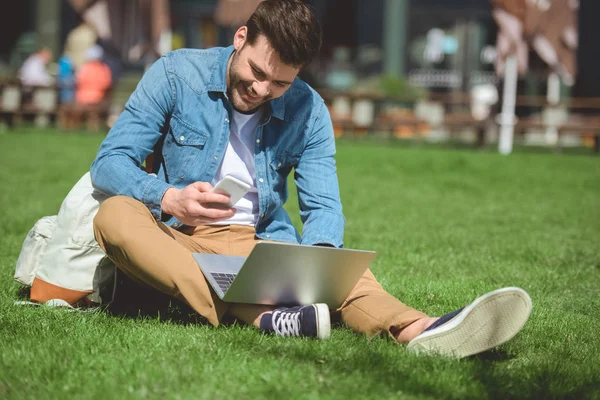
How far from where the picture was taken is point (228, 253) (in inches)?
143

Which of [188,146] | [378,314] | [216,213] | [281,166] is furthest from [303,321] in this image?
[188,146]

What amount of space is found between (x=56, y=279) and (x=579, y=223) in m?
5.34

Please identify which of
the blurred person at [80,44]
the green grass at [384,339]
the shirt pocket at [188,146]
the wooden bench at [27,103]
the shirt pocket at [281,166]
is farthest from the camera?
the blurred person at [80,44]

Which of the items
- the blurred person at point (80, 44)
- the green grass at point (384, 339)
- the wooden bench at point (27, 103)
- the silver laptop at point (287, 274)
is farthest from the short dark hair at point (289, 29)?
the blurred person at point (80, 44)

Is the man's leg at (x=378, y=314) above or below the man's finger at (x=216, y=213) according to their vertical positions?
below

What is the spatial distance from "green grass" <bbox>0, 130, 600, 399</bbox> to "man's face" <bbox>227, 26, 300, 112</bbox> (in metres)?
0.98

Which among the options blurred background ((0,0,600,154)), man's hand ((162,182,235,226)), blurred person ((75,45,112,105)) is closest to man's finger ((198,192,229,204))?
man's hand ((162,182,235,226))

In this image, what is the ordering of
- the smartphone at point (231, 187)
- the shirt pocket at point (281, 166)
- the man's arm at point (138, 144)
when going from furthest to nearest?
1. the shirt pocket at point (281, 166)
2. the man's arm at point (138, 144)
3. the smartphone at point (231, 187)

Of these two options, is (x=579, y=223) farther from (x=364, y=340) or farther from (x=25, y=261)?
(x=25, y=261)

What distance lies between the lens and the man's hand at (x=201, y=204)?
305 cm

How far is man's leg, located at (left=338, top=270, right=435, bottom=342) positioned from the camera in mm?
3148

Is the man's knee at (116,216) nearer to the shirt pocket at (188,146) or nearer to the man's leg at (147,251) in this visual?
the man's leg at (147,251)

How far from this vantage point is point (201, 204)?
3115mm

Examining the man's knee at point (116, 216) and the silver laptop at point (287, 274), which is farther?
the man's knee at point (116, 216)
